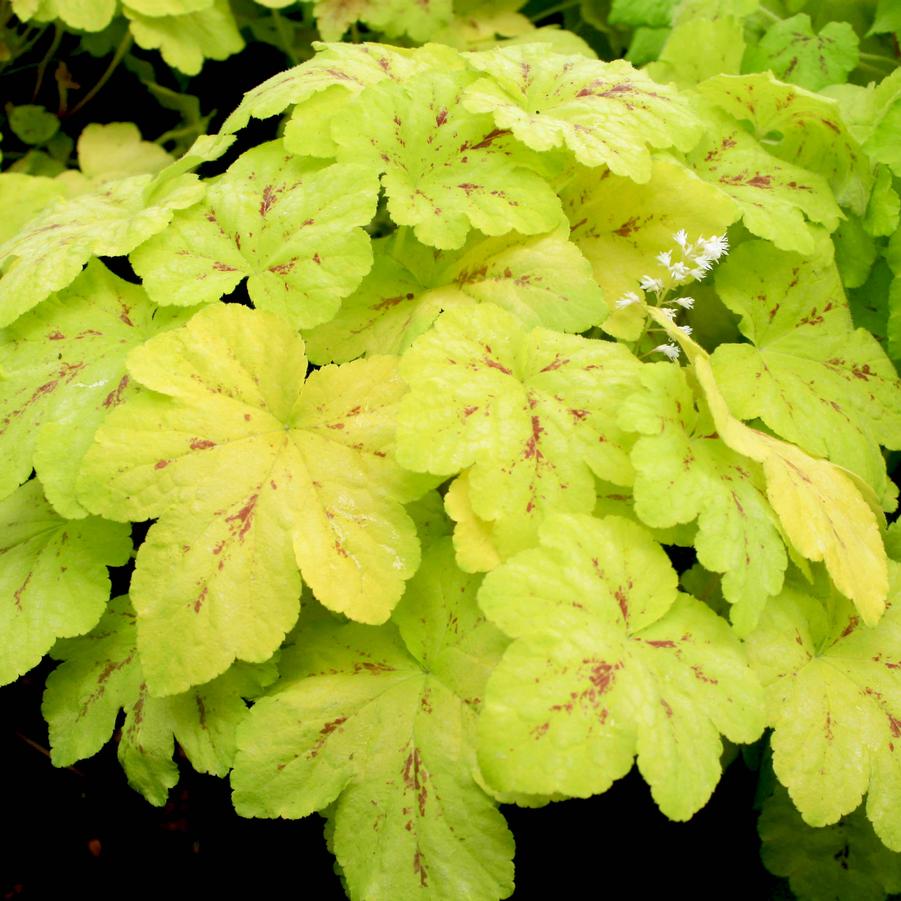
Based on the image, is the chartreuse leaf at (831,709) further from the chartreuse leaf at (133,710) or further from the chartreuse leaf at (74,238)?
the chartreuse leaf at (74,238)

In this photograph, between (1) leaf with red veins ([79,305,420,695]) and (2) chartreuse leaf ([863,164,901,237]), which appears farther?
(2) chartreuse leaf ([863,164,901,237])

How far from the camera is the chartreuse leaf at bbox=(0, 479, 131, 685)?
1.11 m

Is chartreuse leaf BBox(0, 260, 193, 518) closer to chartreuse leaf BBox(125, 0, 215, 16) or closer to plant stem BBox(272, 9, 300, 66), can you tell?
chartreuse leaf BBox(125, 0, 215, 16)

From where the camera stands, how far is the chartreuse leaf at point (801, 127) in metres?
1.37

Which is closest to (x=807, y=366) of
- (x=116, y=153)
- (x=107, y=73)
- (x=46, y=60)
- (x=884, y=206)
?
(x=884, y=206)

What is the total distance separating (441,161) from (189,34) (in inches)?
47.7

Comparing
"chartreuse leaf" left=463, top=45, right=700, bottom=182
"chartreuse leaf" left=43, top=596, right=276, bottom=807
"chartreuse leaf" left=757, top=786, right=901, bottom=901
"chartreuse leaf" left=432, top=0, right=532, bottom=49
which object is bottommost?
"chartreuse leaf" left=757, top=786, right=901, bottom=901

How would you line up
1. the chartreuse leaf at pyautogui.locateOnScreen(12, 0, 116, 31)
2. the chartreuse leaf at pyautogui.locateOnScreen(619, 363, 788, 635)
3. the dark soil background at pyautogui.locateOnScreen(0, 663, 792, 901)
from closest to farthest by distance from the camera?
the chartreuse leaf at pyautogui.locateOnScreen(619, 363, 788, 635), the dark soil background at pyautogui.locateOnScreen(0, 663, 792, 901), the chartreuse leaf at pyautogui.locateOnScreen(12, 0, 116, 31)

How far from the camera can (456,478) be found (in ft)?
3.35

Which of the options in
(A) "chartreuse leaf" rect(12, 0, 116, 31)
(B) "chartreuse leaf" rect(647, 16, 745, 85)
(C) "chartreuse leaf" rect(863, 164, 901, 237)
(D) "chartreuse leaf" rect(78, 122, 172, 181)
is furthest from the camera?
(D) "chartreuse leaf" rect(78, 122, 172, 181)

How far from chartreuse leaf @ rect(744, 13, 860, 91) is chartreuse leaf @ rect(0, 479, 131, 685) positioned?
5.06 ft

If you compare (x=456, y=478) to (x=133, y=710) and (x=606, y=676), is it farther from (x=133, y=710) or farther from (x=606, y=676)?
(x=133, y=710)

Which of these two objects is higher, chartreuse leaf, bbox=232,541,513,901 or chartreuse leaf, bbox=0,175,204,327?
chartreuse leaf, bbox=0,175,204,327

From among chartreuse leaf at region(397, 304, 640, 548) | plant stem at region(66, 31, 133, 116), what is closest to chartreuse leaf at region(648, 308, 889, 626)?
chartreuse leaf at region(397, 304, 640, 548)
